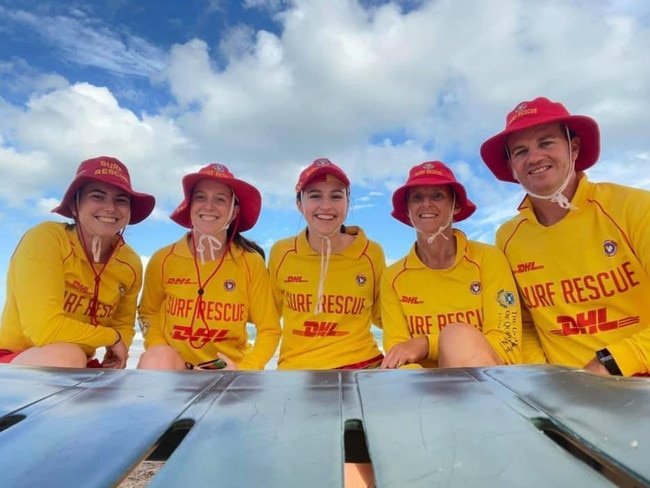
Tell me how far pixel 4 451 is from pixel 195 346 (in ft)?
7.89

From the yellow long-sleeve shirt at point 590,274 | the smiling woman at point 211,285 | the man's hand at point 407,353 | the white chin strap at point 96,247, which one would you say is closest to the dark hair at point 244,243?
the smiling woman at point 211,285

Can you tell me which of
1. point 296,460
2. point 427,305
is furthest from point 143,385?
point 427,305

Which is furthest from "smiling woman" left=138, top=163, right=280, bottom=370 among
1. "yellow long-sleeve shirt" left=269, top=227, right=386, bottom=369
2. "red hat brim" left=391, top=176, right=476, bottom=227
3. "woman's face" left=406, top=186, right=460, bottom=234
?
"woman's face" left=406, top=186, right=460, bottom=234

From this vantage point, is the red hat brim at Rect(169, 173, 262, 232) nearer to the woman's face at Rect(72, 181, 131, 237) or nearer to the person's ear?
the woman's face at Rect(72, 181, 131, 237)

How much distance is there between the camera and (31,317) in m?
2.67

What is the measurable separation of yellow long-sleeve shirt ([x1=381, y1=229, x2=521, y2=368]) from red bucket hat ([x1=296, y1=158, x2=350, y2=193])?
2.30 ft

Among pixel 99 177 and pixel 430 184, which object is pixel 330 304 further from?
pixel 99 177

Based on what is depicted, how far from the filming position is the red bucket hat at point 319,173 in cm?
320

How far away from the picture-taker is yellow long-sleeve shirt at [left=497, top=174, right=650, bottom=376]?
8.29 feet

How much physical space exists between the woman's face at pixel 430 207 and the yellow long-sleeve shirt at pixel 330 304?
0.62 m

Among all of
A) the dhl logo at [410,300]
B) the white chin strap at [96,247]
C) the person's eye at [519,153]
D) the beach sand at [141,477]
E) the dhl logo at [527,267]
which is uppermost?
the person's eye at [519,153]

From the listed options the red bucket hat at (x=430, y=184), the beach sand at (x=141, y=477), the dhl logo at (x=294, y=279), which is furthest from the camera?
the dhl logo at (x=294, y=279)

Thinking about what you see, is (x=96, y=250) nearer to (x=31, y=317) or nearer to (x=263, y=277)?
(x=31, y=317)

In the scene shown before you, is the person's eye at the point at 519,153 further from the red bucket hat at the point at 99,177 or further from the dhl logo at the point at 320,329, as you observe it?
the red bucket hat at the point at 99,177
